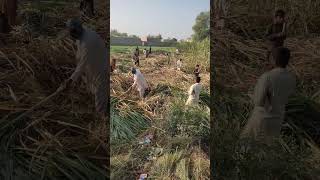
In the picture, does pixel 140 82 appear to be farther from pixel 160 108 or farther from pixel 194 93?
pixel 194 93

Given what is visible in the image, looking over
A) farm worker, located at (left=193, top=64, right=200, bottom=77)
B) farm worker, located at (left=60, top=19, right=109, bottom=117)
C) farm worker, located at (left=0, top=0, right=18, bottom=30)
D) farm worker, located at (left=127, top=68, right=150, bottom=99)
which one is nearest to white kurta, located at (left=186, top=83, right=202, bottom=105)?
farm worker, located at (left=193, top=64, right=200, bottom=77)

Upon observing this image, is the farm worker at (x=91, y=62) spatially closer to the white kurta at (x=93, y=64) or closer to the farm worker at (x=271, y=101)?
the white kurta at (x=93, y=64)

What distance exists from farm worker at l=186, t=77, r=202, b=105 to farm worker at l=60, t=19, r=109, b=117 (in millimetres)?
1077

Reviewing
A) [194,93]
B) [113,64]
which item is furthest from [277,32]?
[113,64]

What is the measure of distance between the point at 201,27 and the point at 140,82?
3.11 feet

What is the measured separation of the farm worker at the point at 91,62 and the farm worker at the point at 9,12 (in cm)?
60

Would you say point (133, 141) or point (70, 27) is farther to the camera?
point (133, 141)

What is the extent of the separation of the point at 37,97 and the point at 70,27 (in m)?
0.81

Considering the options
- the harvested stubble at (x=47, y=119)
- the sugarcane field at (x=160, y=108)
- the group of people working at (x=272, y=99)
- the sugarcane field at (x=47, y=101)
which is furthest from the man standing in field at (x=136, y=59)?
the group of people working at (x=272, y=99)

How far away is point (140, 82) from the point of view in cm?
618

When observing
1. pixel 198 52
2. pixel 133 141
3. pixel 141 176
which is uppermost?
pixel 198 52

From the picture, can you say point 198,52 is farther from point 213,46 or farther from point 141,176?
point 141,176

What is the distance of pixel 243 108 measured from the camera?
Answer: 20.4ft

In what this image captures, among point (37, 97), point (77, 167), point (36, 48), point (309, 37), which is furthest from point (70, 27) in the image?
point (309, 37)
